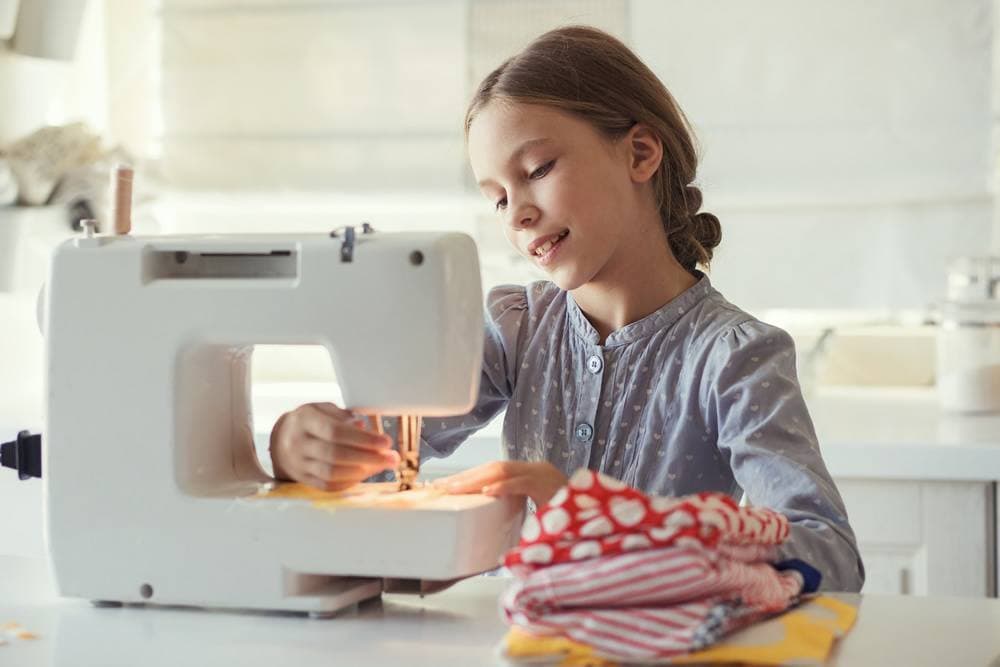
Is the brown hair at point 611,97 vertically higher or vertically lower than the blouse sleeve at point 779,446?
higher

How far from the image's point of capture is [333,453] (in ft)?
3.76

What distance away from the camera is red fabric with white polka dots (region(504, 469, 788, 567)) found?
0.91 meters

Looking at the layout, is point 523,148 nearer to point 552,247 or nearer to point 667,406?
point 552,247

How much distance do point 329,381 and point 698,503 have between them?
6.94 feet

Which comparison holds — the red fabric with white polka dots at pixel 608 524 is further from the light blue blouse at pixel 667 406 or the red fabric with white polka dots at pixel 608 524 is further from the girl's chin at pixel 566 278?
the girl's chin at pixel 566 278

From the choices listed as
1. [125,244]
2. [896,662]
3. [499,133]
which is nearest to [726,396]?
[499,133]

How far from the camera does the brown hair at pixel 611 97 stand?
142 centimetres

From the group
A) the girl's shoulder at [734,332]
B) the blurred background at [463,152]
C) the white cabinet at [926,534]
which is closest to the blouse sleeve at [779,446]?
the girl's shoulder at [734,332]

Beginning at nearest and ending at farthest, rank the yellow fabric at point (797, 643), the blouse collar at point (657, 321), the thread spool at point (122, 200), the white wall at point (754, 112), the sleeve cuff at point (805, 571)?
the yellow fabric at point (797, 643) → the sleeve cuff at point (805, 571) → the thread spool at point (122, 200) → the blouse collar at point (657, 321) → the white wall at point (754, 112)

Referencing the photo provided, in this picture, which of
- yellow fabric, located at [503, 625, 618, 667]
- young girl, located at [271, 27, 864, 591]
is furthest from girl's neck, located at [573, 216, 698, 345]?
yellow fabric, located at [503, 625, 618, 667]

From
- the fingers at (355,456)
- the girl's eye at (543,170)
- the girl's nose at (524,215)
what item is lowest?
the fingers at (355,456)

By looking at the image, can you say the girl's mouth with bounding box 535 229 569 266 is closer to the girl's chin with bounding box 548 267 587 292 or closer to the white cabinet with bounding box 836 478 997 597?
the girl's chin with bounding box 548 267 587 292

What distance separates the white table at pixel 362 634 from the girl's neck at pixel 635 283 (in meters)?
0.42

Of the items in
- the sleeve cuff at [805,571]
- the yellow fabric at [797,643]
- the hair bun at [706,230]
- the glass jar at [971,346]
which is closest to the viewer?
the yellow fabric at [797,643]
